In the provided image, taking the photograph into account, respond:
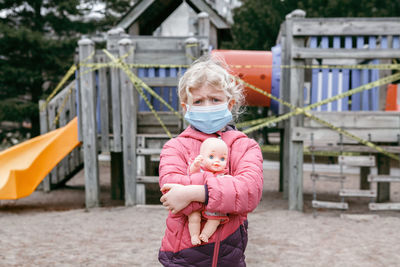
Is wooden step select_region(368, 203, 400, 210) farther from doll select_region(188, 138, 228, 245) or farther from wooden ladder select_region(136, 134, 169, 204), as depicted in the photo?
doll select_region(188, 138, 228, 245)

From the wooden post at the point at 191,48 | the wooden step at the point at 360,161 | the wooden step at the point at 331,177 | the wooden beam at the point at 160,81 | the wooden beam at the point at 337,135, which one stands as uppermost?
the wooden post at the point at 191,48

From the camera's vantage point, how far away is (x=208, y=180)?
1552 mm

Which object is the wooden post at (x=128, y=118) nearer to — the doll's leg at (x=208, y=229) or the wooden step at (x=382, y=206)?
the wooden step at (x=382, y=206)

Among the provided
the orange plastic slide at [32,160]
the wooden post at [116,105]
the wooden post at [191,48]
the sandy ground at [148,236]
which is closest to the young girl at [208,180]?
the sandy ground at [148,236]

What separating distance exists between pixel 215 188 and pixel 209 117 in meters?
0.37

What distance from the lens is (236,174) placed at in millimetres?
1682

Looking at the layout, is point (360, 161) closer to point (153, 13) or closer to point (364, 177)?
point (364, 177)

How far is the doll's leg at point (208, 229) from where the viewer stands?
1610mm

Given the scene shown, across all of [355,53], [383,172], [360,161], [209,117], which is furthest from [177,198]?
[383,172]

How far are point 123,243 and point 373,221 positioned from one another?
12.8 ft

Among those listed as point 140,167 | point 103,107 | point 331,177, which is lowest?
point 331,177

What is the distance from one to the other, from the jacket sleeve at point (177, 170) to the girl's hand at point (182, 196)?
0.10ft

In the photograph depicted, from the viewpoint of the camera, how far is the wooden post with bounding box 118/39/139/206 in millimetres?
6715

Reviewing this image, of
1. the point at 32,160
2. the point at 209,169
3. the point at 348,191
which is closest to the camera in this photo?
the point at 209,169
